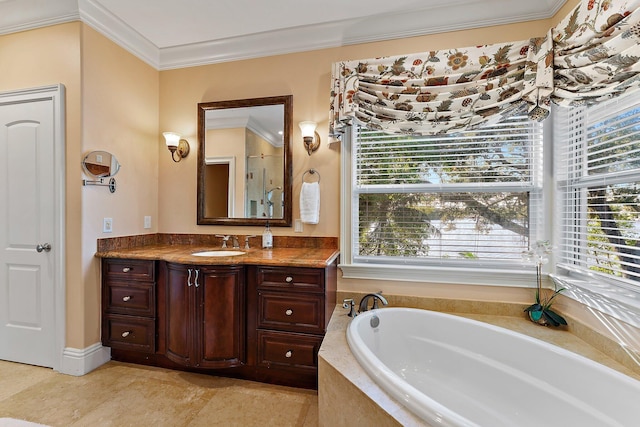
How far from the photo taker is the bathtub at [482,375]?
1.22 m

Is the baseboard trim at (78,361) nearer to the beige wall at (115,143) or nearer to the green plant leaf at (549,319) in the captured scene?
the beige wall at (115,143)

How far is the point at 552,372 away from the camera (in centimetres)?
148

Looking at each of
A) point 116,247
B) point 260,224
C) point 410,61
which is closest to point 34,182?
point 116,247

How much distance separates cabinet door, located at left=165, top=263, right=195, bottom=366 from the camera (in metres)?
1.95

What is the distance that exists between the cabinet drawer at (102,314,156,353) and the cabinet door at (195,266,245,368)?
1.60ft

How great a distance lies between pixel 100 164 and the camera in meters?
2.20

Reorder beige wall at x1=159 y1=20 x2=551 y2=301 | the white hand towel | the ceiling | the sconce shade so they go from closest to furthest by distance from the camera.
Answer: the ceiling → beige wall at x1=159 y1=20 x2=551 y2=301 → the white hand towel → the sconce shade

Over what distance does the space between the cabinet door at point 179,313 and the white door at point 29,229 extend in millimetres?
881

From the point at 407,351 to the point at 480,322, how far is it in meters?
0.50

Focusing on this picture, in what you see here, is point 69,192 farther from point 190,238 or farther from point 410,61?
point 410,61

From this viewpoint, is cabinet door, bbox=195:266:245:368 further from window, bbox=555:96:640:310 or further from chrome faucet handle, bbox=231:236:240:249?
window, bbox=555:96:640:310

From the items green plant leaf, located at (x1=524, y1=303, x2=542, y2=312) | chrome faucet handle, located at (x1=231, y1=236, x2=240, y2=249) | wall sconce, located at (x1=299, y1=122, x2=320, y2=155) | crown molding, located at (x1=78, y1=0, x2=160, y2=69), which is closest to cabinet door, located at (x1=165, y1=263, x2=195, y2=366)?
chrome faucet handle, located at (x1=231, y1=236, x2=240, y2=249)

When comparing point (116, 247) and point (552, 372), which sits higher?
point (116, 247)

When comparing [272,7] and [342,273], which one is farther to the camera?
[342,273]
